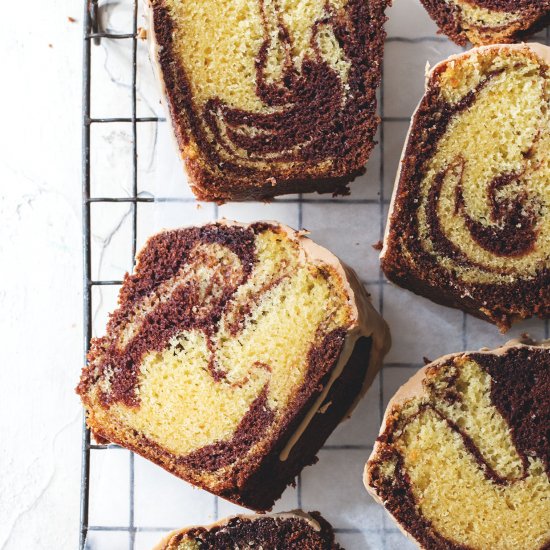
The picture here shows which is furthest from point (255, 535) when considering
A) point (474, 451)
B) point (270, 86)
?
point (270, 86)

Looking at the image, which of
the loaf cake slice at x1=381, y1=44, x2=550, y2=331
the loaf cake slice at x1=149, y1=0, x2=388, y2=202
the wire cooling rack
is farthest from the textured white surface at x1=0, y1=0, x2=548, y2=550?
the loaf cake slice at x1=381, y1=44, x2=550, y2=331

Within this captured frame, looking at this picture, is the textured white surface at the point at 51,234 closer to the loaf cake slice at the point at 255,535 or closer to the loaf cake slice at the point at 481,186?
the loaf cake slice at the point at 255,535

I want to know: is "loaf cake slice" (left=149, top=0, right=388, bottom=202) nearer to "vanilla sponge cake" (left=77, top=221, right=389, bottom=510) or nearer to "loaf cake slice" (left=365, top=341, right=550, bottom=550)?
"vanilla sponge cake" (left=77, top=221, right=389, bottom=510)

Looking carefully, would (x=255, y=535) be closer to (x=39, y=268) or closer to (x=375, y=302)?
(x=375, y=302)

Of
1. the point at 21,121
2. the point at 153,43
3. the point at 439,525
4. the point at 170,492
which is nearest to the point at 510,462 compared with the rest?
the point at 439,525

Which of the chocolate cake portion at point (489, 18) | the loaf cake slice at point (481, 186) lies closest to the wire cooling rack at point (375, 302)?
the chocolate cake portion at point (489, 18)

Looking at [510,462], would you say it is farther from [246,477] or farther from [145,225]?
[145,225]
